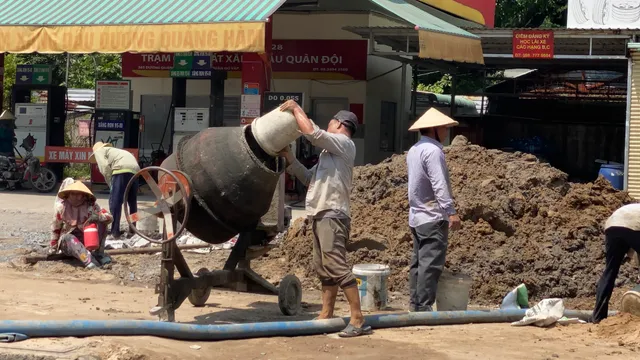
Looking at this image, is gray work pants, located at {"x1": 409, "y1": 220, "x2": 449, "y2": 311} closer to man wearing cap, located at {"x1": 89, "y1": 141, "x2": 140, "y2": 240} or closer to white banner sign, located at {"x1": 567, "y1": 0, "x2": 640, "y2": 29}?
man wearing cap, located at {"x1": 89, "y1": 141, "x2": 140, "y2": 240}

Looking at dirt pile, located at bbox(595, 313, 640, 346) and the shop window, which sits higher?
the shop window

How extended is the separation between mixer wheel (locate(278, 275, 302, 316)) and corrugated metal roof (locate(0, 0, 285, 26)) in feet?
28.0

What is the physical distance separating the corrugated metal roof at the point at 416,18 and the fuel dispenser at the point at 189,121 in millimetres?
4594

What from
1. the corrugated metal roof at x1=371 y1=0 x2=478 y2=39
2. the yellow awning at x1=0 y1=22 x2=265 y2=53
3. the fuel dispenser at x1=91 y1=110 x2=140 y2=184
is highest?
the corrugated metal roof at x1=371 y1=0 x2=478 y2=39

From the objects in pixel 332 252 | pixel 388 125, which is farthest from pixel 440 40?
pixel 332 252

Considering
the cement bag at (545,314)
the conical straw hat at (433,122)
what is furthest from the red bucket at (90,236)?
the cement bag at (545,314)

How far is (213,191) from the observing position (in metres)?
8.39

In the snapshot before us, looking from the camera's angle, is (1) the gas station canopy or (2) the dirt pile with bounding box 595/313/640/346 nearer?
(2) the dirt pile with bounding box 595/313/640/346

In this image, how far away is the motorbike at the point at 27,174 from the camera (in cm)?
2105

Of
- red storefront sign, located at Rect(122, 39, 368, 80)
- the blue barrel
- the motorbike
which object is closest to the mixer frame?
the blue barrel

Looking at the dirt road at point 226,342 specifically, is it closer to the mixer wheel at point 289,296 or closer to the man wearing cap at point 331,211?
the mixer wheel at point 289,296

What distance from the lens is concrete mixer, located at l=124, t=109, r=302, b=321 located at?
8.08 metres

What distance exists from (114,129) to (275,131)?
14701 mm

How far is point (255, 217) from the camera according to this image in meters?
8.75
